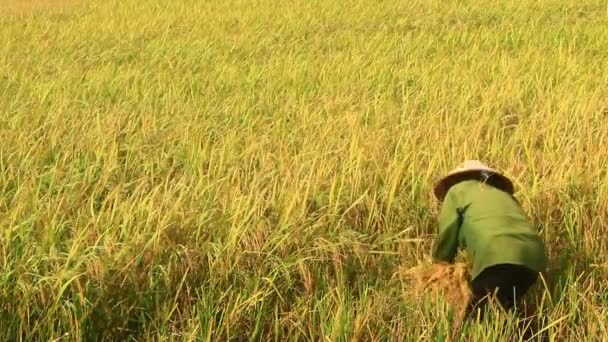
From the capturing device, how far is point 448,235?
1.72 meters

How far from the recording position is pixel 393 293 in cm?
174

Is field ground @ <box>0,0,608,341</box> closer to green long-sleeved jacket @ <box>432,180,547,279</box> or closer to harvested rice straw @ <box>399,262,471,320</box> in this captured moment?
harvested rice straw @ <box>399,262,471,320</box>

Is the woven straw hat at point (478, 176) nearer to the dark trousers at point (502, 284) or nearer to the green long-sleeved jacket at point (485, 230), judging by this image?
the green long-sleeved jacket at point (485, 230)

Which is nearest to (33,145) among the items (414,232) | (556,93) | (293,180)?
(293,180)

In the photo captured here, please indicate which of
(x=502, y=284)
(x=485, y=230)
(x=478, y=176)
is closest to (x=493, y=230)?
(x=485, y=230)

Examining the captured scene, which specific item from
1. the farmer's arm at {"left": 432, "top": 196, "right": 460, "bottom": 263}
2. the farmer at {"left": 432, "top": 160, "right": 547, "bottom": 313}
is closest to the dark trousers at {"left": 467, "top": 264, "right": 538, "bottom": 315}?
the farmer at {"left": 432, "top": 160, "right": 547, "bottom": 313}

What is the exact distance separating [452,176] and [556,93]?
1.72m

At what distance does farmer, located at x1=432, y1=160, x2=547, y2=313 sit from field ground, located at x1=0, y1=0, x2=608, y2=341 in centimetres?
9

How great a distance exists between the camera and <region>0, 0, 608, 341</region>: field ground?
5.27ft

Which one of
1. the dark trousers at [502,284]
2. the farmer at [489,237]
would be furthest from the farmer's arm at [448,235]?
the dark trousers at [502,284]

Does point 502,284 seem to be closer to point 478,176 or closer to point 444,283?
point 444,283

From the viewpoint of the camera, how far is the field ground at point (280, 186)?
1607 millimetres

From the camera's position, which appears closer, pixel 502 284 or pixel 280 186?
pixel 502 284

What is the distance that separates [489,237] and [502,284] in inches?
4.5
